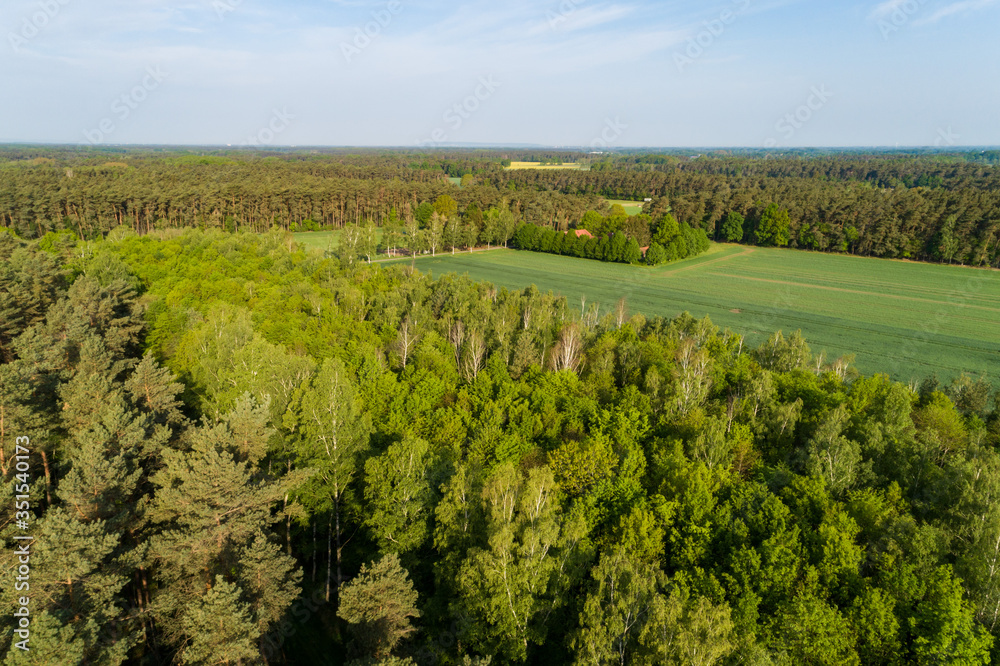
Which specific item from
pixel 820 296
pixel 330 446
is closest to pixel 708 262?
pixel 820 296

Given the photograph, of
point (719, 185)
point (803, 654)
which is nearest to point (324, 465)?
point (803, 654)

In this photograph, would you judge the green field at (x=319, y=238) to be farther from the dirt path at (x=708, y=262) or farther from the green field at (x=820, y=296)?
the dirt path at (x=708, y=262)

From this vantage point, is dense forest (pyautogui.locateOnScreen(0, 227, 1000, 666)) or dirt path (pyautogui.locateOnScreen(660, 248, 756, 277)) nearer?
dense forest (pyautogui.locateOnScreen(0, 227, 1000, 666))

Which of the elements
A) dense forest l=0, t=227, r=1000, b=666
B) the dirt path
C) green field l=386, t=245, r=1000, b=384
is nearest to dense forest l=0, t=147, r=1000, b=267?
green field l=386, t=245, r=1000, b=384

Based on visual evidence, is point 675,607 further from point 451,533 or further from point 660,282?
point 660,282

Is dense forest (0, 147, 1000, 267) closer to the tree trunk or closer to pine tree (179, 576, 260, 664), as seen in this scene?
the tree trunk

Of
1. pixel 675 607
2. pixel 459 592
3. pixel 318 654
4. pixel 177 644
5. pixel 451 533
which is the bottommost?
pixel 318 654

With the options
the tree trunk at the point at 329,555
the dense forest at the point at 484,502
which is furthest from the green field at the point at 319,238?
the tree trunk at the point at 329,555
